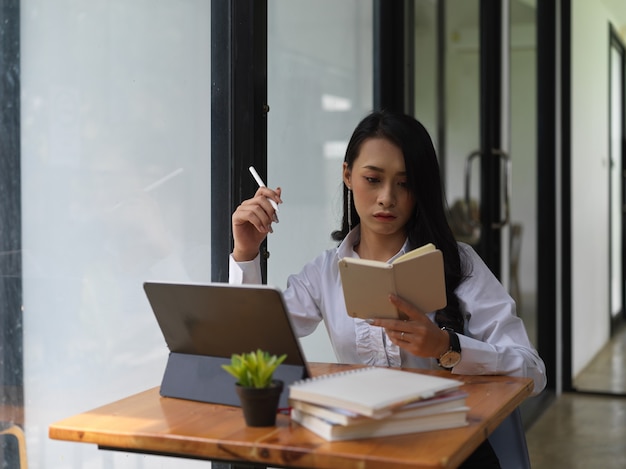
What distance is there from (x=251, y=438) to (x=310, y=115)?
1.55m

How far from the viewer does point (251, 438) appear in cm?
131

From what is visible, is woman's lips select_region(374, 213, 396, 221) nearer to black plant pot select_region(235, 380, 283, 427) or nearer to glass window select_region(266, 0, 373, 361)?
glass window select_region(266, 0, 373, 361)

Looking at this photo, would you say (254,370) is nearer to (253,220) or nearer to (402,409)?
(402,409)

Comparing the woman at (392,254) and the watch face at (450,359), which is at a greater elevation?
the woman at (392,254)

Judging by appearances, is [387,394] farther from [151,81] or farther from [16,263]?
[151,81]

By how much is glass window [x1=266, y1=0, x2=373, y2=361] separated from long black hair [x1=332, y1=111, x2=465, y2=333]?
19.0 inches

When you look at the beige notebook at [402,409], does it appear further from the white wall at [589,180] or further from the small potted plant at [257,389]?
the white wall at [589,180]

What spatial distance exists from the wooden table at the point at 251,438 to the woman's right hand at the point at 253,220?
1.66 ft

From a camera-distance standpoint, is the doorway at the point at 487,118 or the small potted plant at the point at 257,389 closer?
the small potted plant at the point at 257,389

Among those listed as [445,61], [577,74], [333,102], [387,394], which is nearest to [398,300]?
[387,394]

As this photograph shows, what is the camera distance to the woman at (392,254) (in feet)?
6.31

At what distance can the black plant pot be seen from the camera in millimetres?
1352

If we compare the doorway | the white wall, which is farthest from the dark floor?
the doorway

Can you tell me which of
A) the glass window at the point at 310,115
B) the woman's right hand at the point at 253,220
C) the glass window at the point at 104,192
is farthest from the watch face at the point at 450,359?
the glass window at the point at 310,115
